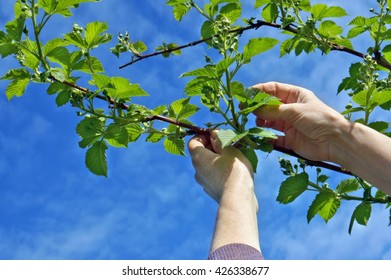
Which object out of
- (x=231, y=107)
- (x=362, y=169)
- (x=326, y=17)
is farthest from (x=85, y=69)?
(x=326, y=17)

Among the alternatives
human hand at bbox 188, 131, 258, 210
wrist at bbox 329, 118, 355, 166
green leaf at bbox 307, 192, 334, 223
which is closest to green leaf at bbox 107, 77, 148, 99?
human hand at bbox 188, 131, 258, 210

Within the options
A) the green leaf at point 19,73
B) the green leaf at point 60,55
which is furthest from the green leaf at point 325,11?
the green leaf at point 19,73

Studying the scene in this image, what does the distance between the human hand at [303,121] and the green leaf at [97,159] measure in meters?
0.63

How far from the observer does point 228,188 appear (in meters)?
2.17

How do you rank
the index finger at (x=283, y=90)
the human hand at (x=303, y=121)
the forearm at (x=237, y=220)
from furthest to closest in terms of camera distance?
1. the index finger at (x=283, y=90)
2. the human hand at (x=303, y=121)
3. the forearm at (x=237, y=220)

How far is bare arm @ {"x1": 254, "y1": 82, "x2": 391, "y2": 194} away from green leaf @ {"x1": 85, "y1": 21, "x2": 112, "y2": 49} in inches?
26.4

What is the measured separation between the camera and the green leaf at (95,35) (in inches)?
87.0

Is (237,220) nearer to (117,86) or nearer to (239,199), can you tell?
(239,199)

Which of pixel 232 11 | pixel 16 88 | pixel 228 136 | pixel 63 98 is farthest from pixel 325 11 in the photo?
pixel 16 88

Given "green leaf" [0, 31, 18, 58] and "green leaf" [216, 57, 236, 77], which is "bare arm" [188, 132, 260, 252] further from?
"green leaf" [0, 31, 18, 58]

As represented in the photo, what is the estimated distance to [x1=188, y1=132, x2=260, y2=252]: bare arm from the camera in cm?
196

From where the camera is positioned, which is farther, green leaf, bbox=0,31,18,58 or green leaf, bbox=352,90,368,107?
green leaf, bbox=352,90,368,107

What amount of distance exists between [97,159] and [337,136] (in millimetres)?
970

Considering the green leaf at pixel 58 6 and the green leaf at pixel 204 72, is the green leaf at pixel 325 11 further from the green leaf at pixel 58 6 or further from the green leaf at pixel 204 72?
the green leaf at pixel 58 6
